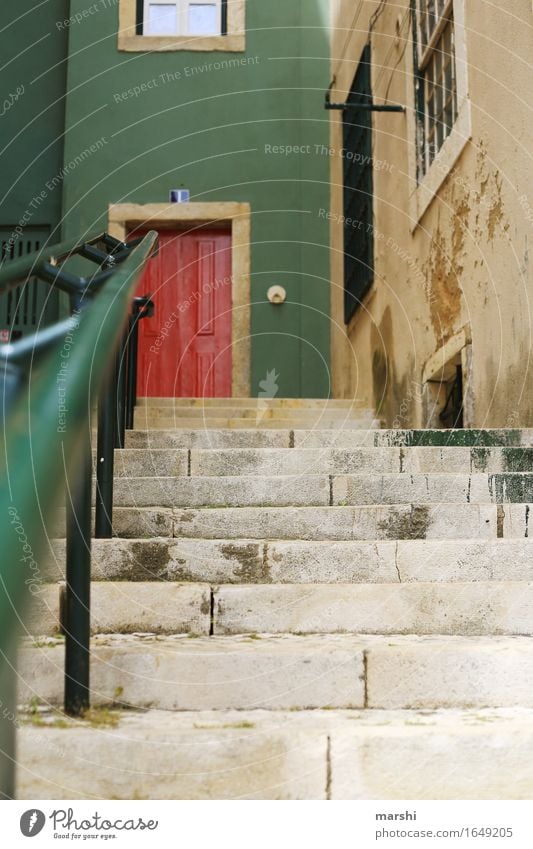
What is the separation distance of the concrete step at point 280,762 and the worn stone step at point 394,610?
1.84 feet

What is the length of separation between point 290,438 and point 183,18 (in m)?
5.95

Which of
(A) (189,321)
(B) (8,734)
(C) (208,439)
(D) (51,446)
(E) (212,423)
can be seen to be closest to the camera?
(D) (51,446)

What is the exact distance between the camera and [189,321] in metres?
8.50

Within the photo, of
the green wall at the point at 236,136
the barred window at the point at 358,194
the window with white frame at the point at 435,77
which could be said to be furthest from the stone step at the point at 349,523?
the green wall at the point at 236,136

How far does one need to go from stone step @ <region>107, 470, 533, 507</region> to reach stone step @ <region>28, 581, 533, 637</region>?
0.81 meters

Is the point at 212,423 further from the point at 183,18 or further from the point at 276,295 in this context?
the point at 183,18

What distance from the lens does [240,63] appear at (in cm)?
868

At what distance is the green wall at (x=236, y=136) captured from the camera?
A: 8438 mm

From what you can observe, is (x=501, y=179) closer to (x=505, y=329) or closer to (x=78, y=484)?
(x=505, y=329)

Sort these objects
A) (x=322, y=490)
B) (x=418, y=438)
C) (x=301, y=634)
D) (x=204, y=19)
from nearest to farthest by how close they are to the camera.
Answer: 1. (x=301, y=634)
2. (x=322, y=490)
3. (x=418, y=438)
4. (x=204, y=19)

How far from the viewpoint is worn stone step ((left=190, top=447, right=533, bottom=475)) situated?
11.5ft

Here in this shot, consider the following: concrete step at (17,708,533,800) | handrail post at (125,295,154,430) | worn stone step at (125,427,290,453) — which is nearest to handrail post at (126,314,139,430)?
handrail post at (125,295,154,430)

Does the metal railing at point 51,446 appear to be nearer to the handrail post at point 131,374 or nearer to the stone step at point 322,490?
the stone step at point 322,490

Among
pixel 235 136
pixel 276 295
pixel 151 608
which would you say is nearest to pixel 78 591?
pixel 151 608
